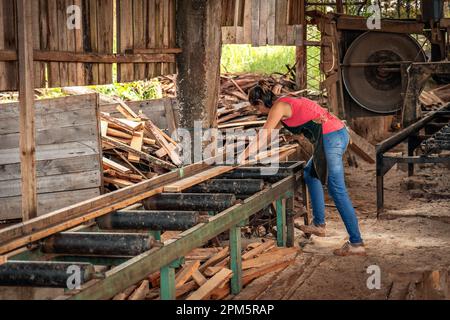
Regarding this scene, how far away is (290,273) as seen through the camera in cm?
664

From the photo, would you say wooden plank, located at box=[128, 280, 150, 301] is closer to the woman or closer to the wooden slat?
the woman

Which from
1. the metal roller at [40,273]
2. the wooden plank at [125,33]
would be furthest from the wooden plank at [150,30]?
the metal roller at [40,273]

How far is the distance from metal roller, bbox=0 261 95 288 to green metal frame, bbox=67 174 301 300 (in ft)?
0.42

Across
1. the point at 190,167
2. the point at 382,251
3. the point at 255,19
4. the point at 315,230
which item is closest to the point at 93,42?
the point at 190,167

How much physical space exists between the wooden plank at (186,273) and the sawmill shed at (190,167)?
0.04 ft

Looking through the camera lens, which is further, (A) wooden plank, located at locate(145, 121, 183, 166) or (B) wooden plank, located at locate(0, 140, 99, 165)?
(A) wooden plank, located at locate(145, 121, 183, 166)

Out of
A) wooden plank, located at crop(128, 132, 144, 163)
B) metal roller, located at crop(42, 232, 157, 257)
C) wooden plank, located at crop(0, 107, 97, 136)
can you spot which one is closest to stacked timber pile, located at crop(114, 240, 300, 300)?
metal roller, located at crop(42, 232, 157, 257)

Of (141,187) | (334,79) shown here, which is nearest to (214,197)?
(141,187)

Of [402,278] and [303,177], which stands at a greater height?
[303,177]

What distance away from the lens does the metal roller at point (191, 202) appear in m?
6.05

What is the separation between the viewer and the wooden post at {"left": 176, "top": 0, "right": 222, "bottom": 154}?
8375mm

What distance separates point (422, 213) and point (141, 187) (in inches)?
167

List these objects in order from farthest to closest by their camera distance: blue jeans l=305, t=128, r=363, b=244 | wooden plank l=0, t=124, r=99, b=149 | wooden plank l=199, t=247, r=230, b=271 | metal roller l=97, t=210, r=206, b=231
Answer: wooden plank l=0, t=124, r=99, b=149 → blue jeans l=305, t=128, r=363, b=244 → wooden plank l=199, t=247, r=230, b=271 → metal roller l=97, t=210, r=206, b=231
